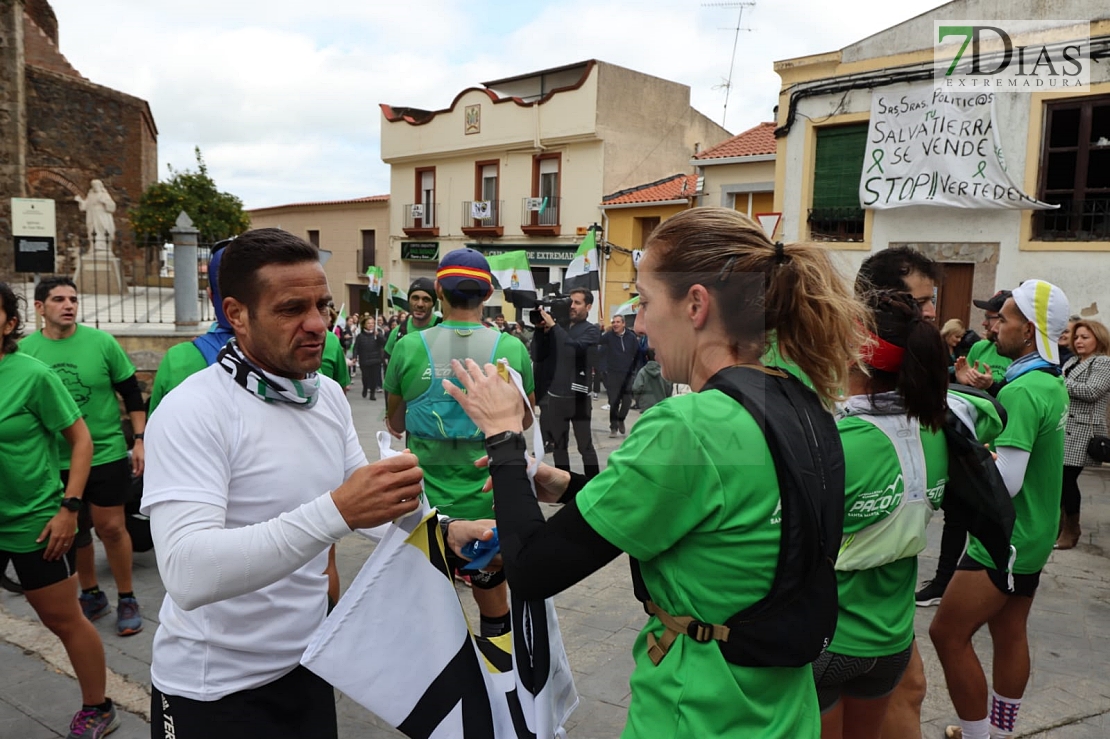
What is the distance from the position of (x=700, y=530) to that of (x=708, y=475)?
0.34 ft

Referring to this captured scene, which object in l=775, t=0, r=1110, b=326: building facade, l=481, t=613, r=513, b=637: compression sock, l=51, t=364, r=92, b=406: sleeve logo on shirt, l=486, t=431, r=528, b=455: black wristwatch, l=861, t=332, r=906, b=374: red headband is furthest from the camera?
l=51, t=364, r=92, b=406: sleeve logo on shirt

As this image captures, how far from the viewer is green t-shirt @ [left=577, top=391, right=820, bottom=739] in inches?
46.1

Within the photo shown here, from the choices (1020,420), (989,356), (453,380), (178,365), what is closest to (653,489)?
(453,380)

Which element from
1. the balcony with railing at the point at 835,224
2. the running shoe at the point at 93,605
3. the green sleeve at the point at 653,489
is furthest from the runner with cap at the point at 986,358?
the running shoe at the point at 93,605

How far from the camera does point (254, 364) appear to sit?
1701 mm

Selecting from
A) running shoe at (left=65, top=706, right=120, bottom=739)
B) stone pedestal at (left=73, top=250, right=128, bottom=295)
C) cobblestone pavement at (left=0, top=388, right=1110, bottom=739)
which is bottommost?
cobblestone pavement at (left=0, top=388, right=1110, bottom=739)

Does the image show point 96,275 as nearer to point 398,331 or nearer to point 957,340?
point 398,331

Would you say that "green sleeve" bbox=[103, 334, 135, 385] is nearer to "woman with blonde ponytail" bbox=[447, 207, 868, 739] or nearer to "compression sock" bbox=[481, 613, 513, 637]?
"compression sock" bbox=[481, 613, 513, 637]

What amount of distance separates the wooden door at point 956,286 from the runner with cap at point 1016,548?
102 cm

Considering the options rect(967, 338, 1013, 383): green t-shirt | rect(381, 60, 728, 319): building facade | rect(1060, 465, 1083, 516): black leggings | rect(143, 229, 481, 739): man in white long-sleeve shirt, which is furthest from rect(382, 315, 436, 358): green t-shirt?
rect(1060, 465, 1083, 516): black leggings

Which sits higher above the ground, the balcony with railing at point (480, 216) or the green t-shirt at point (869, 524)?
the balcony with railing at point (480, 216)

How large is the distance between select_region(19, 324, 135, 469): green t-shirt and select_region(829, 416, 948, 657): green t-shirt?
3.80m

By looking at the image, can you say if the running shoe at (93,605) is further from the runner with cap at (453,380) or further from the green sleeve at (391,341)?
the green sleeve at (391,341)

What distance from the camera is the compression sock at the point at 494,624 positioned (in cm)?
239
